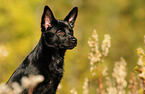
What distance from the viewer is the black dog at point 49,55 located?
3799 millimetres

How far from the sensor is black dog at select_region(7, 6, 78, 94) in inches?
150

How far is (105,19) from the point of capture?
1888 centimetres

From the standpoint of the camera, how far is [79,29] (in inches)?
680

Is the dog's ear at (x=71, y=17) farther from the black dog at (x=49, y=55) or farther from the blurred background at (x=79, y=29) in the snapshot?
the blurred background at (x=79, y=29)

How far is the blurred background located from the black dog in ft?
30.4

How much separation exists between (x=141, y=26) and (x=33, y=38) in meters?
7.44

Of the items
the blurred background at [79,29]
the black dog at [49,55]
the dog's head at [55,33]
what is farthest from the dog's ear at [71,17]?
the blurred background at [79,29]

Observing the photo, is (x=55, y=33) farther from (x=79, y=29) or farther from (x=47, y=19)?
(x=79, y=29)

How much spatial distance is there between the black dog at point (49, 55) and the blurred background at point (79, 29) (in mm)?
9264

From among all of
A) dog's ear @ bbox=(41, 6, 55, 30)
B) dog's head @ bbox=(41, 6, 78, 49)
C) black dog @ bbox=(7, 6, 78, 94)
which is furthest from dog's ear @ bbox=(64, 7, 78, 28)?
dog's ear @ bbox=(41, 6, 55, 30)

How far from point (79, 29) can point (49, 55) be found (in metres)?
13.3

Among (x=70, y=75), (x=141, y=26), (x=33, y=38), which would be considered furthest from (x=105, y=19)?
(x=33, y=38)

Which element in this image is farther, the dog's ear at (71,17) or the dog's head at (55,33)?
the dog's ear at (71,17)

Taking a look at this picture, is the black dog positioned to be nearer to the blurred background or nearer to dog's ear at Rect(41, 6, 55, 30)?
dog's ear at Rect(41, 6, 55, 30)
